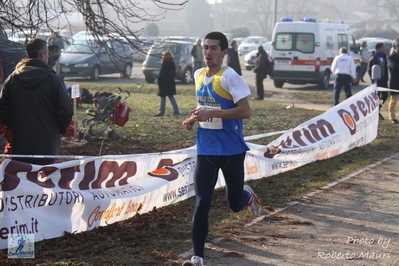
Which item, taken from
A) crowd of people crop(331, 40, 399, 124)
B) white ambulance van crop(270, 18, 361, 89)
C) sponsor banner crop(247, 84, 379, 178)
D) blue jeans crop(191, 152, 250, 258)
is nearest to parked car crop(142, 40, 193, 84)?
white ambulance van crop(270, 18, 361, 89)

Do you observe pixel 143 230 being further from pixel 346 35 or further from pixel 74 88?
pixel 346 35

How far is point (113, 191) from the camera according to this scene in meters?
7.34

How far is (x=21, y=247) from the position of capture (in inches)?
245

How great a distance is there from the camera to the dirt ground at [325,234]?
6348 millimetres

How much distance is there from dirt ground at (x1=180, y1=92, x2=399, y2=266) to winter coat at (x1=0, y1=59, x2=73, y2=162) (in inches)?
70.2

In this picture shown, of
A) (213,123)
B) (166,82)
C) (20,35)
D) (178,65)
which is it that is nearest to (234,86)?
(213,123)

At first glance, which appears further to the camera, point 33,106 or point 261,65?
point 261,65

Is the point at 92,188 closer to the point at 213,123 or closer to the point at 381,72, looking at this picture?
the point at 213,123

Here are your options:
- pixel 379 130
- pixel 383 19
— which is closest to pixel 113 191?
pixel 379 130

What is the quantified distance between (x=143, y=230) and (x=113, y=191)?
530mm

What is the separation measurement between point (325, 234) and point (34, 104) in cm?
313

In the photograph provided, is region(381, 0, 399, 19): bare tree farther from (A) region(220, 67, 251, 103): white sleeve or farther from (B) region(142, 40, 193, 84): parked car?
(A) region(220, 67, 251, 103): white sleeve

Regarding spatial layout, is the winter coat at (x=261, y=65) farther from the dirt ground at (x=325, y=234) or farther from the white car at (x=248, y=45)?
the white car at (x=248, y=45)

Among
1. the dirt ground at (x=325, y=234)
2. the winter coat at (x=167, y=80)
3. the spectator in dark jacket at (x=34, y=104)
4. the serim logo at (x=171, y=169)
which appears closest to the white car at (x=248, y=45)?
the winter coat at (x=167, y=80)
